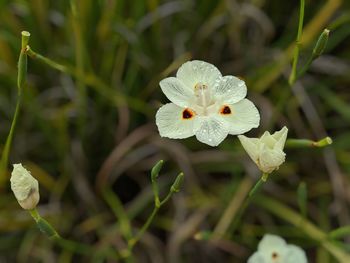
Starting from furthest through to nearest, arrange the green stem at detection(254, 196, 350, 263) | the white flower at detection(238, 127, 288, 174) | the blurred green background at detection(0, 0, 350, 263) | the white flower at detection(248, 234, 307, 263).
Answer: the blurred green background at detection(0, 0, 350, 263)
the green stem at detection(254, 196, 350, 263)
the white flower at detection(248, 234, 307, 263)
the white flower at detection(238, 127, 288, 174)

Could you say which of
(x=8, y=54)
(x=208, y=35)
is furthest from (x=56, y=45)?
(x=208, y=35)

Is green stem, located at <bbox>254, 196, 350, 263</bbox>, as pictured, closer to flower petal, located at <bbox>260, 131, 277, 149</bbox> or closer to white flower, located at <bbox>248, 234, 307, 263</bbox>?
white flower, located at <bbox>248, 234, 307, 263</bbox>

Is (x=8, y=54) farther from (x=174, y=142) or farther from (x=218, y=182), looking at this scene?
(x=218, y=182)

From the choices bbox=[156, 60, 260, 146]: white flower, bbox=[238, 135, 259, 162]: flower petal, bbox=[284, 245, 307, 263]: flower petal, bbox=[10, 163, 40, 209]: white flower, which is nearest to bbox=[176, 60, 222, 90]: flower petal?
bbox=[156, 60, 260, 146]: white flower

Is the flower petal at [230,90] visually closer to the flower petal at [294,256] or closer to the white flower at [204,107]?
the white flower at [204,107]

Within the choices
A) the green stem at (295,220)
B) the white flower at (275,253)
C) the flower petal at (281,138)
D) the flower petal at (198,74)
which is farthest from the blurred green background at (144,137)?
the flower petal at (281,138)

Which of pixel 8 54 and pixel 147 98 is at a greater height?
pixel 147 98
